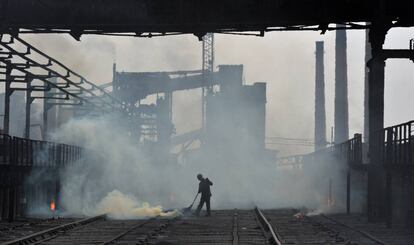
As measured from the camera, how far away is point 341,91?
67.6 metres

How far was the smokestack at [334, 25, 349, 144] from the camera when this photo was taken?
67.2m

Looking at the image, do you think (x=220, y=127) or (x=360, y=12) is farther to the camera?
(x=220, y=127)

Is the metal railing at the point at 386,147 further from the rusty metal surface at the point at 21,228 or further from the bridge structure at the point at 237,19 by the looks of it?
the rusty metal surface at the point at 21,228

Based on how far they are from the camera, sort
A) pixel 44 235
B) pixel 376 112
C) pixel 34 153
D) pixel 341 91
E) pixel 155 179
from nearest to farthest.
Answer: pixel 44 235 < pixel 376 112 < pixel 34 153 < pixel 155 179 < pixel 341 91

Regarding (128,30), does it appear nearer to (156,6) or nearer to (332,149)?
(156,6)

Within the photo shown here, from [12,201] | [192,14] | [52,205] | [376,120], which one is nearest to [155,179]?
[52,205]

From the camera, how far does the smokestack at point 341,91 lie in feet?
220

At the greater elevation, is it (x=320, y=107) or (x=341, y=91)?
(x=341, y=91)

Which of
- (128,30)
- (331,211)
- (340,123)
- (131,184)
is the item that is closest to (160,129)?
(340,123)

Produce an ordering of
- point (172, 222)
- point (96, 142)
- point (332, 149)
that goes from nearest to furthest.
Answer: point (172, 222) → point (332, 149) → point (96, 142)

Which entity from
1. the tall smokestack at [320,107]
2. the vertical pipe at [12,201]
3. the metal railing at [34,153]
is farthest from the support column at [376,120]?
the tall smokestack at [320,107]

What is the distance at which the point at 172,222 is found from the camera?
2209cm

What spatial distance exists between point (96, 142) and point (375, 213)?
2660 centimetres

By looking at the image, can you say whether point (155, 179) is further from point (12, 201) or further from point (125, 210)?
point (12, 201)
